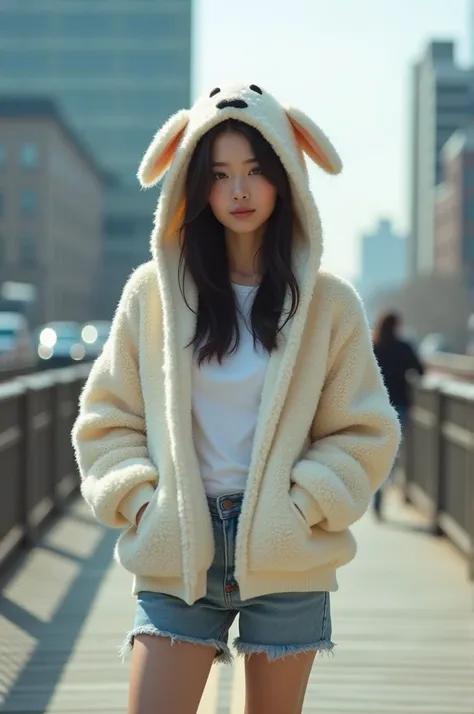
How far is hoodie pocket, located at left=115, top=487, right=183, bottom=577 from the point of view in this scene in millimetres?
2951

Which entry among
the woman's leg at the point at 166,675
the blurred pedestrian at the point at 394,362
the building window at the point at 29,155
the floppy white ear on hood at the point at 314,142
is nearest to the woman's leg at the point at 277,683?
the woman's leg at the point at 166,675

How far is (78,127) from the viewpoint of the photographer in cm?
17075

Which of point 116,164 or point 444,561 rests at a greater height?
point 116,164

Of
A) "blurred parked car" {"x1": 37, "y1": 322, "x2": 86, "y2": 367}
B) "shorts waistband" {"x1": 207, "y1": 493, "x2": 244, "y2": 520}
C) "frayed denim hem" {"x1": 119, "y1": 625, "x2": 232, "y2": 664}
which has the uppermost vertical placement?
"shorts waistband" {"x1": 207, "y1": 493, "x2": 244, "y2": 520}

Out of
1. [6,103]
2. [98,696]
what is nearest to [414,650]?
[98,696]

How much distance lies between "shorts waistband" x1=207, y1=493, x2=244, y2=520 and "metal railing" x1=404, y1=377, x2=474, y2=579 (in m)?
5.78

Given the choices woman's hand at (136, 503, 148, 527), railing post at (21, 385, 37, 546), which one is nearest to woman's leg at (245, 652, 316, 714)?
woman's hand at (136, 503, 148, 527)

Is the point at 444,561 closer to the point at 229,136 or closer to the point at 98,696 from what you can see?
the point at 98,696

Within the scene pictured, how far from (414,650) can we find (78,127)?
168m

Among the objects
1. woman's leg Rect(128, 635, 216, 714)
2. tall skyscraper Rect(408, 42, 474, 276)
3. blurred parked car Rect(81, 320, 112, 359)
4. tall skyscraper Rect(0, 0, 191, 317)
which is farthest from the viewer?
tall skyscraper Rect(408, 42, 474, 276)

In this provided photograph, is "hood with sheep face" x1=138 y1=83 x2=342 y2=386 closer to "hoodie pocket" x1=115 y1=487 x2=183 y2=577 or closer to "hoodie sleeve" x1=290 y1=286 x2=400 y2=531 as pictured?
"hoodie sleeve" x1=290 y1=286 x2=400 y2=531

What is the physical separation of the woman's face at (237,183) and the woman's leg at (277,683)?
0.98 m

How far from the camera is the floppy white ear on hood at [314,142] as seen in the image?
128 inches

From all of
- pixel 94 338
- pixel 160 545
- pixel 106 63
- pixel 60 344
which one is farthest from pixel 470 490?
pixel 106 63
